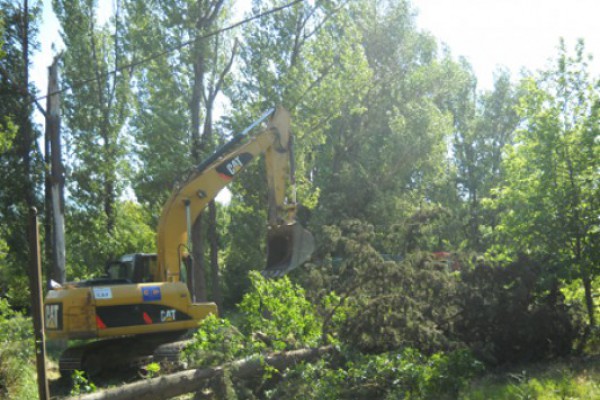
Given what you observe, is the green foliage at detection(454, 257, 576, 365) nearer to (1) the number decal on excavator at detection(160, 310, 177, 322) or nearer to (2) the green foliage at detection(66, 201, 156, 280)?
(1) the number decal on excavator at detection(160, 310, 177, 322)

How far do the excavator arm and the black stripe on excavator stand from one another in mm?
741

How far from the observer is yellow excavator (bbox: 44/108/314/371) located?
35.1 ft

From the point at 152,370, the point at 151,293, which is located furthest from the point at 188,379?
the point at 151,293

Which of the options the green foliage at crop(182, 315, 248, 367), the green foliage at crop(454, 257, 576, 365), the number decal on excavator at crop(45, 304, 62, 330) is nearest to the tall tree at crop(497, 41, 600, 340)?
the green foliage at crop(454, 257, 576, 365)

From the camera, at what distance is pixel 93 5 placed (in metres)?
21.7

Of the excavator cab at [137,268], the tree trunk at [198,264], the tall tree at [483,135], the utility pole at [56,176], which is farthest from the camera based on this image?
the tall tree at [483,135]

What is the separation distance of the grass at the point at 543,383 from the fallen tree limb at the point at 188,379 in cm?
243

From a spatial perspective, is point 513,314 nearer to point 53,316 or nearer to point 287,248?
point 287,248

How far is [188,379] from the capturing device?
8.13 meters

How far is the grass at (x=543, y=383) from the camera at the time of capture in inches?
298

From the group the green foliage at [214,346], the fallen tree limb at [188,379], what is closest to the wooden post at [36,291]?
the fallen tree limb at [188,379]

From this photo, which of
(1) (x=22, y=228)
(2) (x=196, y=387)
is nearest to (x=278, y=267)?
(2) (x=196, y=387)

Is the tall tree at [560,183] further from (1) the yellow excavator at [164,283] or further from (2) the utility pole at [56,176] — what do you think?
(2) the utility pole at [56,176]

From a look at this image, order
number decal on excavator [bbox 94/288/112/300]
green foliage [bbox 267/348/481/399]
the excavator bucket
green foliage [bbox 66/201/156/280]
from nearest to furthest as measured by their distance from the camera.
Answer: green foliage [bbox 267/348/481/399], number decal on excavator [bbox 94/288/112/300], the excavator bucket, green foliage [bbox 66/201/156/280]
